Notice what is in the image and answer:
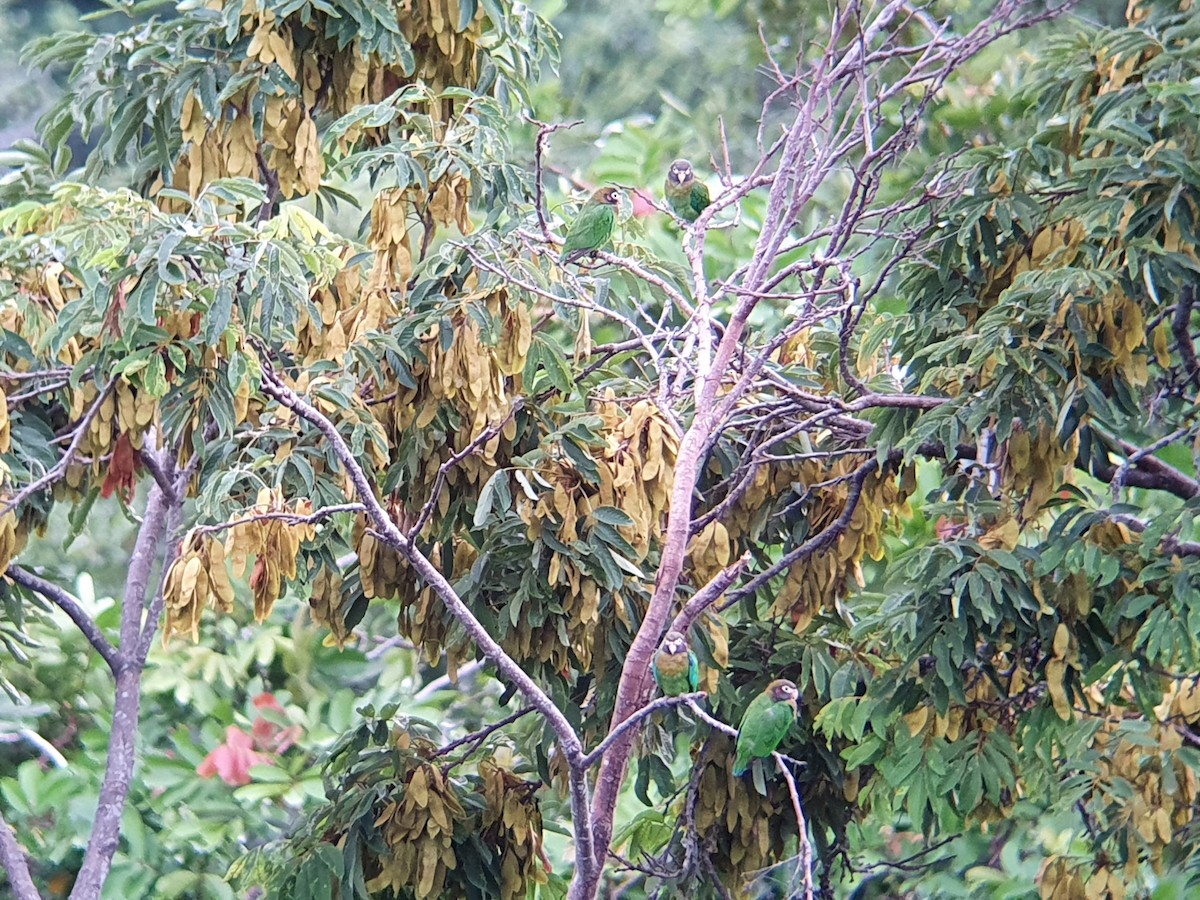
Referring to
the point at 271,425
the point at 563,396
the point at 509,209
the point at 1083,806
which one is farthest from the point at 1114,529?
the point at 271,425

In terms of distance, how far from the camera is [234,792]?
4.46m

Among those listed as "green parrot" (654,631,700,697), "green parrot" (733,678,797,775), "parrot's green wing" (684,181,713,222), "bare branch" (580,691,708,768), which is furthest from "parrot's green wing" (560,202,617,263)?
"bare branch" (580,691,708,768)

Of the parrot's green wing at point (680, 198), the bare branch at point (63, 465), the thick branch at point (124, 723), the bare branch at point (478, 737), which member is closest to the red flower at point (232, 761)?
the thick branch at point (124, 723)

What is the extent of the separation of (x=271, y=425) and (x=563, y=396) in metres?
0.60

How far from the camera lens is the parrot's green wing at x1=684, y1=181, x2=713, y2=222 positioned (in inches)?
139

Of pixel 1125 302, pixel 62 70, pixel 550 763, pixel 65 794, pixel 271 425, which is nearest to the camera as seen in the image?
pixel 1125 302

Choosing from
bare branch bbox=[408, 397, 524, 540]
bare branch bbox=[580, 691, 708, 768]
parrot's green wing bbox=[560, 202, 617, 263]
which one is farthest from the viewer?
parrot's green wing bbox=[560, 202, 617, 263]

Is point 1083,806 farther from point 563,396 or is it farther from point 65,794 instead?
point 65,794

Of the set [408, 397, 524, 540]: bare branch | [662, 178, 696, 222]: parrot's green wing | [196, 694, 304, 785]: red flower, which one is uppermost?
[662, 178, 696, 222]: parrot's green wing

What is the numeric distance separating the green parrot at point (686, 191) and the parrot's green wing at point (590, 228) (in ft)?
1.65

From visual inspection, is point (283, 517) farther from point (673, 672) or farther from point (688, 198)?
point (688, 198)

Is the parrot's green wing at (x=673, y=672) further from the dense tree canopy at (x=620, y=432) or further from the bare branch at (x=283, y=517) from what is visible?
the bare branch at (x=283, y=517)

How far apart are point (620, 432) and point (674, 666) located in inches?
18.5

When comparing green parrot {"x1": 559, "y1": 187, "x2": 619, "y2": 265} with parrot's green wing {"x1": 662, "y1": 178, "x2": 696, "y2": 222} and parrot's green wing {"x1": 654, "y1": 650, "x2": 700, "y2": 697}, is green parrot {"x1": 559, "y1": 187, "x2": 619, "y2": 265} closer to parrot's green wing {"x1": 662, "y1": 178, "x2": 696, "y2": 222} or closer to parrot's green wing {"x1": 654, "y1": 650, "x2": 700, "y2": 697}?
parrot's green wing {"x1": 662, "y1": 178, "x2": 696, "y2": 222}
